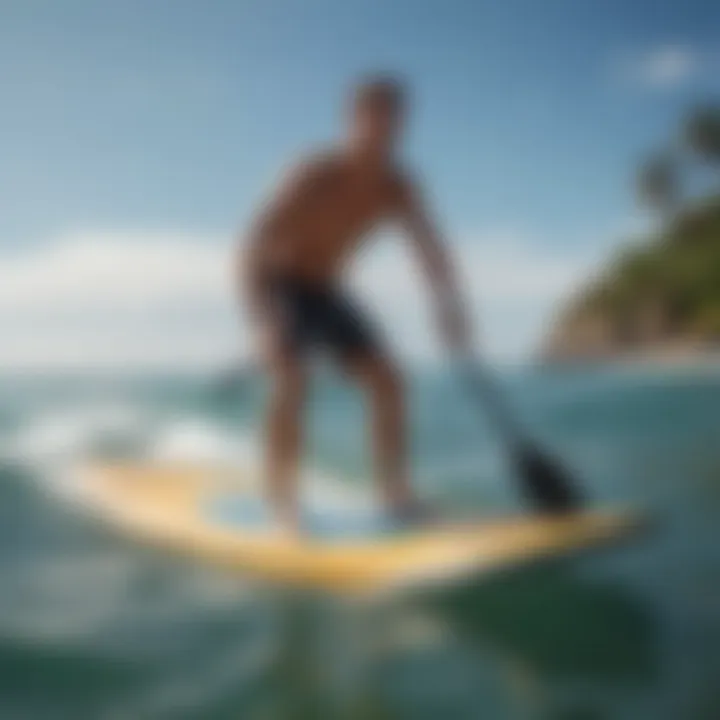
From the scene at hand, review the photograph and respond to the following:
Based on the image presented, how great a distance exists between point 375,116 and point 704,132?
0.53 m

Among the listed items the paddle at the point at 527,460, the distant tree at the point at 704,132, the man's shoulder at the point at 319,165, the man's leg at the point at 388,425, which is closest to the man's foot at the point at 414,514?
the man's leg at the point at 388,425

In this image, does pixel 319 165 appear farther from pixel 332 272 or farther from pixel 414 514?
pixel 414 514

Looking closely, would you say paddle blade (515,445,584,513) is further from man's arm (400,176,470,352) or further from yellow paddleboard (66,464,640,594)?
man's arm (400,176,470,352)

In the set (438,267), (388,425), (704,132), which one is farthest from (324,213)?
(704,132)

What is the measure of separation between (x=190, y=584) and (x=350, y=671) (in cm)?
24

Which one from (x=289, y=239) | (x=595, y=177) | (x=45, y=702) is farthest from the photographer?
(x=595, y=177)

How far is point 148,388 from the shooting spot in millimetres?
1286

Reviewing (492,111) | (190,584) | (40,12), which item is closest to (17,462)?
(190,584)

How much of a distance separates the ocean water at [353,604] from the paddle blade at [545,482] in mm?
27

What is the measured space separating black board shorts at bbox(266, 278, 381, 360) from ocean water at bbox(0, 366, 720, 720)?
0.07 m

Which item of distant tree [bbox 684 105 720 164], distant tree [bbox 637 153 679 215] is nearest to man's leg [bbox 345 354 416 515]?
distant tree [bbox 637 153 679 215]

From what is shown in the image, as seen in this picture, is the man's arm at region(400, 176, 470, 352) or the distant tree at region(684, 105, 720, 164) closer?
the man's arm at region(400, 176, 470, 352)

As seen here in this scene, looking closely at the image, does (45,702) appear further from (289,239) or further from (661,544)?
(661,544)

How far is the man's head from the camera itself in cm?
127
